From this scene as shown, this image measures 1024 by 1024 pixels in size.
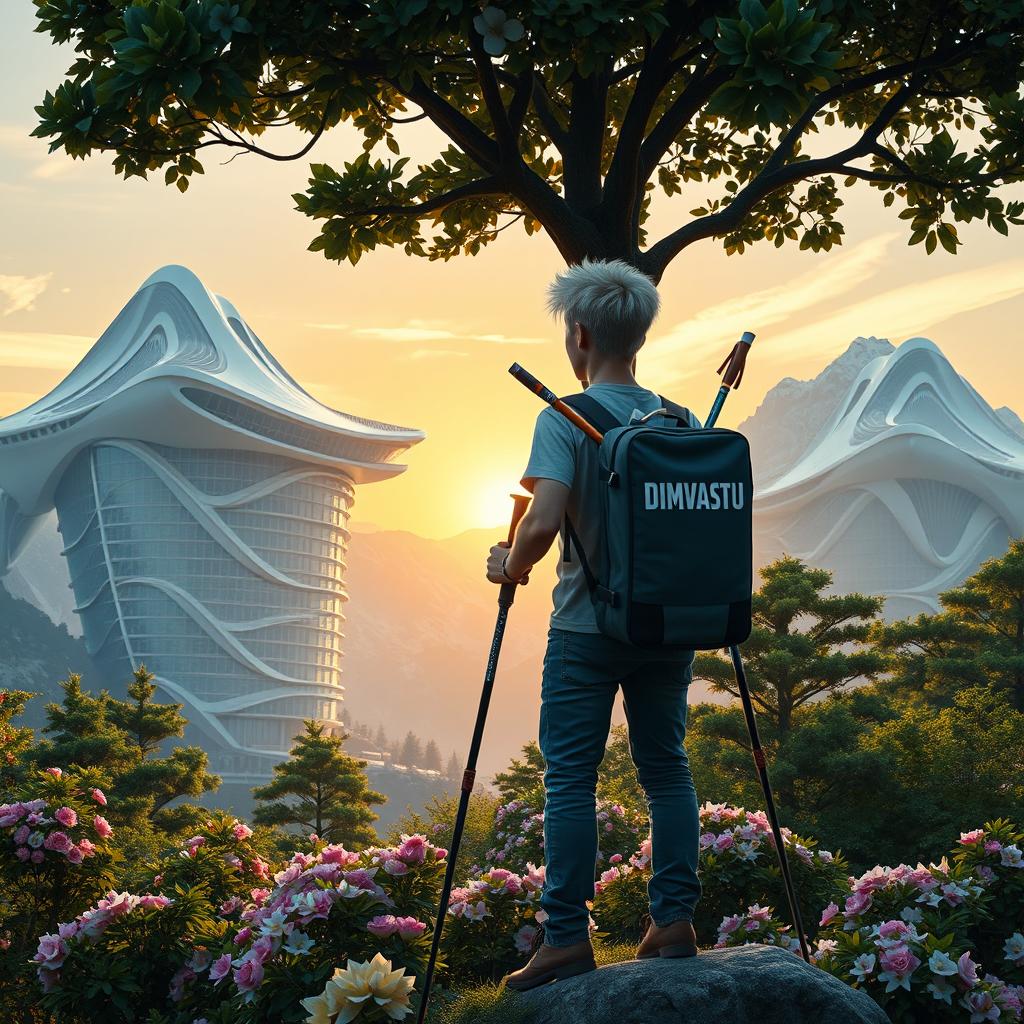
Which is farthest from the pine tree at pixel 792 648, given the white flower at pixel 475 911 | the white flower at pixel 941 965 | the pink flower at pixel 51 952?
the pink flower at pixel 51 952

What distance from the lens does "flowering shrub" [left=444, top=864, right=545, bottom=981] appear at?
5.16 metres

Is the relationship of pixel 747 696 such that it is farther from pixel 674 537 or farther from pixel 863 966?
pixel 863 966

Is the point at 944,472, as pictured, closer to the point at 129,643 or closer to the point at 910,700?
the point at 129,643

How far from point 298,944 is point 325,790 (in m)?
24.3

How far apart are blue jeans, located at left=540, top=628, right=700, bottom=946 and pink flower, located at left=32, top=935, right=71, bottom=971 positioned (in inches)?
95.0

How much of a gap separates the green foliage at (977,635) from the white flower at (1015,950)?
16.8 m

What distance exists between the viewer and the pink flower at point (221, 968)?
457cm

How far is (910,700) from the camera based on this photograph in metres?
24.6

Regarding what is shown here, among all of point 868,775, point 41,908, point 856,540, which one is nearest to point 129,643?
point 856,540

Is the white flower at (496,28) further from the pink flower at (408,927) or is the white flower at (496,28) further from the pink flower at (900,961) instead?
the pink flower at (900,961)

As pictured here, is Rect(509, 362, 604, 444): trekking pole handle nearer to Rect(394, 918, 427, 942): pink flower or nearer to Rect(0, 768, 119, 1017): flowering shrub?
Rect(394, 918, 427, 942): pink flower

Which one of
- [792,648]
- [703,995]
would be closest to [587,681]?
[703,995]

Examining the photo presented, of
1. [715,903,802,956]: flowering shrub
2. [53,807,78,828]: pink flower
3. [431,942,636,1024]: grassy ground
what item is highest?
[53,807,78,828]: pink flower

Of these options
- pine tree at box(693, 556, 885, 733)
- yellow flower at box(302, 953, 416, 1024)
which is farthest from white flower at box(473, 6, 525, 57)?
pine tree at box(693, 556, 885, 733)
